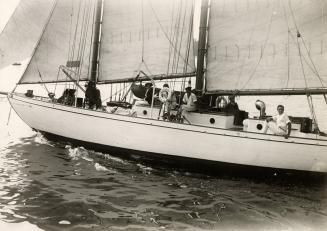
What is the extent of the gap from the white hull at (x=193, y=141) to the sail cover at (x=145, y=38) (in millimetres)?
2904

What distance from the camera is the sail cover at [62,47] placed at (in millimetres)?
16125

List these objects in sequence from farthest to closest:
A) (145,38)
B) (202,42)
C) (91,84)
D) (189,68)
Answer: (91,84) → (145,38) → (189,68) → (202,42)

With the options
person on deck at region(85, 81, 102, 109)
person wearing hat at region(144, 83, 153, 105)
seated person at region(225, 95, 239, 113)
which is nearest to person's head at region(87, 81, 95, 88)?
person on deck at region(85, 81, 102, 109)

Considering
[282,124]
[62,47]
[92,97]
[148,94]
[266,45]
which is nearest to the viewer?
[282,124]

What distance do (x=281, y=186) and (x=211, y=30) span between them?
20.0ft

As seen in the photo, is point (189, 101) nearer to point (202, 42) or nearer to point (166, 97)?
point (166, 97)

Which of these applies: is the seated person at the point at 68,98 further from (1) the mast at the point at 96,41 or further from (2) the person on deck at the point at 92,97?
(1) the mast at the point at 96,41

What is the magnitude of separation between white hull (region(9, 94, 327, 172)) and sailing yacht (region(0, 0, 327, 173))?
0.03 m

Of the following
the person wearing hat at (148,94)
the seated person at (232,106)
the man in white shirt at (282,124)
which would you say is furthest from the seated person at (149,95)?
the man in white shirt at (282,124)

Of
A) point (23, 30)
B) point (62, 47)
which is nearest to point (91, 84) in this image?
point (62, 47)

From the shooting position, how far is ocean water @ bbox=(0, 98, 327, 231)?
24.6 ft

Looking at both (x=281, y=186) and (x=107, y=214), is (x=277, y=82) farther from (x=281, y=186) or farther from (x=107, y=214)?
(x=107, y=214)

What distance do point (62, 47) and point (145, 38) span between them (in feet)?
12.9

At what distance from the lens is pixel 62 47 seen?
16.3 m
